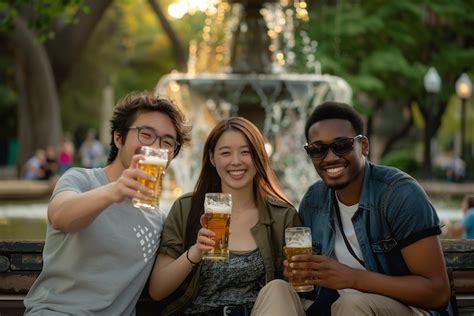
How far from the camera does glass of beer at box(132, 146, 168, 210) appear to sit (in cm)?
406

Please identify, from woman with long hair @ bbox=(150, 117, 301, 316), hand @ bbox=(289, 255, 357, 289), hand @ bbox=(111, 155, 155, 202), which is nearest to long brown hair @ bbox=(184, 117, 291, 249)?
woman with long hair @ bbox=(150, 117, 301, 316)

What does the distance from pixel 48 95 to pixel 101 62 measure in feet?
61.8

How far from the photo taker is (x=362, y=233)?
4.79 metres

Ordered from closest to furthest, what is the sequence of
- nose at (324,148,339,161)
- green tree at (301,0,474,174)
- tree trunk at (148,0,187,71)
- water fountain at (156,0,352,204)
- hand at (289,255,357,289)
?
hand at (289,255,357,289)
nose at (324,148,339,161)
water fountain at (156,0,352,204)
green tree at (301,0,474,174)
tree trunk at (148,0,187,71)

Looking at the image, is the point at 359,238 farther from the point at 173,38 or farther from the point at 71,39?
the point at 173,38

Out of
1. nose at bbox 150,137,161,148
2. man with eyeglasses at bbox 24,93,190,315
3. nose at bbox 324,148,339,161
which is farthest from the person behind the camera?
nose at bbox 324,148,339,161

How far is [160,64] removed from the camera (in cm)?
5172

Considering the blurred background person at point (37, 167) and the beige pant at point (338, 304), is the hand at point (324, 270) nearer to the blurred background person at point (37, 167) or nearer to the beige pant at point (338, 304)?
the beige pant at point (338, 304)

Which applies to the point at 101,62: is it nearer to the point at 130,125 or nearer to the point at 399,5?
the point at 399,5

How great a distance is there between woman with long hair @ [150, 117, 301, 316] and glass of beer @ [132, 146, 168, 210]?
55cm

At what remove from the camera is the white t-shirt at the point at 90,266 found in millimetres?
4504

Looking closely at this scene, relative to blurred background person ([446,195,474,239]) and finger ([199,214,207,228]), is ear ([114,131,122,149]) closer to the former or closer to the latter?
finger ([199,214,207,228])

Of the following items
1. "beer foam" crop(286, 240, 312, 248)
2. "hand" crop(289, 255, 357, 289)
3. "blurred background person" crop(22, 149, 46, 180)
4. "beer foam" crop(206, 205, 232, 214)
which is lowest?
"blurred background person" crop(22, 149, 46, 180)

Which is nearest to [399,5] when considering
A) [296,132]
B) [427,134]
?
[427,134]
